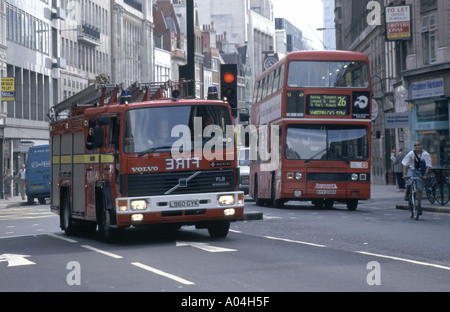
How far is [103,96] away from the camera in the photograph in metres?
20.6

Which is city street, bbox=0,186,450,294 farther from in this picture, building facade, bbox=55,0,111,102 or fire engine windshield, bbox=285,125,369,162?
building facade, bbox=55,0,111,102

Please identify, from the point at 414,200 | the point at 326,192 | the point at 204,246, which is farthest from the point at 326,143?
the point at 204,246

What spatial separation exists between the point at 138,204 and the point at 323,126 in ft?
44.8

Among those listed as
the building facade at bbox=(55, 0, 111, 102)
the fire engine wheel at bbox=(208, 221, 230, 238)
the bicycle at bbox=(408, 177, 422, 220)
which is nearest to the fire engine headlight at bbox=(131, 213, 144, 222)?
the fire engine wheel at bbox=(208, 221, 230, 238)

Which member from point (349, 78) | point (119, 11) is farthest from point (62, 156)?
point (119, 11)

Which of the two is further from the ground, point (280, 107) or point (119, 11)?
point (119, 11)

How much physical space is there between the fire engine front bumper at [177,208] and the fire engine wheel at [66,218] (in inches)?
168

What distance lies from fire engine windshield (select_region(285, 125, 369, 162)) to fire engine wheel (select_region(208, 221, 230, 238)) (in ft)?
38.1

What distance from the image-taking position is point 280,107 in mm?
30812

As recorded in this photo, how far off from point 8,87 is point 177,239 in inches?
1643

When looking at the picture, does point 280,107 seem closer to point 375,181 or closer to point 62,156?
point 62,156

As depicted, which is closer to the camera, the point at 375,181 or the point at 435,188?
the point at 435,188

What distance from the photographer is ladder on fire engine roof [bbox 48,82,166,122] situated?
19.7 meters
